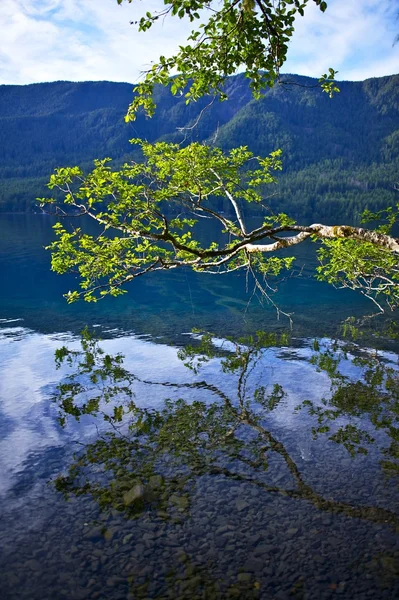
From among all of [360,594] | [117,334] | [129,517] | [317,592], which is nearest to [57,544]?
[129,517]

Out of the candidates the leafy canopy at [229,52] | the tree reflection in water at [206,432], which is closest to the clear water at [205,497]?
the tree reflection in water at [206,432]

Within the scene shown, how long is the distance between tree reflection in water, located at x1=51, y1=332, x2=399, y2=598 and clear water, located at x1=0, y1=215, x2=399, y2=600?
0.07 meters

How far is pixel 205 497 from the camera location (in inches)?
472

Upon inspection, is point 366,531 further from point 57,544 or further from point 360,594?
point 57,544

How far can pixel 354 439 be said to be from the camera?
15.3m

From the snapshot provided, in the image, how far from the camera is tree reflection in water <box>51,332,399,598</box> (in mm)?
12031

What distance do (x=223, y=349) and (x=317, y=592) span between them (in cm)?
1910

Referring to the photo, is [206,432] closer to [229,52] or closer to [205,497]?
[205,497]

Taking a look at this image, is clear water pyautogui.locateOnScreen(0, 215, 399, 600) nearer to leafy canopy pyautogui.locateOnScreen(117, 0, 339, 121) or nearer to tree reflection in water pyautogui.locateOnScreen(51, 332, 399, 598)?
tree reflection in water pyautogui.locateOnScreen(51, 332, 399, 598)

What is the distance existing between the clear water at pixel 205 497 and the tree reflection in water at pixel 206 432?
2.8 inches

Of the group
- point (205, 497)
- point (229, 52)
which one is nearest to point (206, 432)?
point (205, 497)

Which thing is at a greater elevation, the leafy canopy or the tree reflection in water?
the leafy canopy

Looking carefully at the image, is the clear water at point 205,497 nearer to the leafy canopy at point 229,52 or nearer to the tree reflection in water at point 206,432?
the tree reflection in water at point 206,432

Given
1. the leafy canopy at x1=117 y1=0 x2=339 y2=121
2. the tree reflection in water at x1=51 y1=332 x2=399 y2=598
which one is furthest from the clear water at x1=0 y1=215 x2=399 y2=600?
the leafy canopy at x1=117 y1=0 x2=339 y2=121
